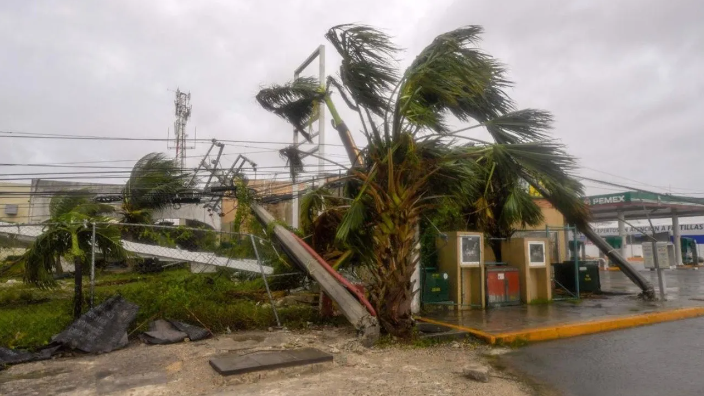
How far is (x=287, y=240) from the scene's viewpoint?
10680 millimetres

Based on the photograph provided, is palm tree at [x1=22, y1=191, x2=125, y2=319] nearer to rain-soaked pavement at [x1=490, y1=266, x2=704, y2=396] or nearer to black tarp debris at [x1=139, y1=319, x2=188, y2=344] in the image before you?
black tarp debris at [x1=139, y1=319, x2=188, y2=344]

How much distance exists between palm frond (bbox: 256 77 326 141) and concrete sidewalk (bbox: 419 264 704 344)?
5201 mm

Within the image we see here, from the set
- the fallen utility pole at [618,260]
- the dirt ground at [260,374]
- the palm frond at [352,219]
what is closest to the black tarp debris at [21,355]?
the dirt ground at [260,374]

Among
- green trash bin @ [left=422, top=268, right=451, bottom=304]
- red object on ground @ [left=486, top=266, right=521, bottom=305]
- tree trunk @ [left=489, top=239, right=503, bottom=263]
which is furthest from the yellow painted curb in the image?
tree trunk @ [left=489, top=239, right=503, bottom=263]

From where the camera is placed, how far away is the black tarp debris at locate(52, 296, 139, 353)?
750 centimetres

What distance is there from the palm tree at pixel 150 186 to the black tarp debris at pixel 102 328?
9879 millimetres

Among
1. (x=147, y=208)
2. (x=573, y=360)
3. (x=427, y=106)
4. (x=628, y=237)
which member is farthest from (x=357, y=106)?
(x=628, y=237)

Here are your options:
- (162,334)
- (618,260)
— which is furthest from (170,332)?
(618,260)

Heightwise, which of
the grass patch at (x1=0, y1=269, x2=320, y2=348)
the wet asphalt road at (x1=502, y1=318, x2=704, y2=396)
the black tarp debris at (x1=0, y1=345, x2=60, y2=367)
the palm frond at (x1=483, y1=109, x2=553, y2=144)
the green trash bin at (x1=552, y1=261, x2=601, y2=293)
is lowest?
the wet asphalt road at (x1=502, y1=318, x2=704, y2=396)

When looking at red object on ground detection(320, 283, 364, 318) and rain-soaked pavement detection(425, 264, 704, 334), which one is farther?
Result: red object on ground detection(320, 283, 364, 318)

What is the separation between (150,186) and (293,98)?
10130 millimetres

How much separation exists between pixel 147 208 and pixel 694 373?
19.0m

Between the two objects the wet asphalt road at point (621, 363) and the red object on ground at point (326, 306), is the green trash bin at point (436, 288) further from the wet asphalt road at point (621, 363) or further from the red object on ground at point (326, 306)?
the wet asphalt road at point (621, 363)

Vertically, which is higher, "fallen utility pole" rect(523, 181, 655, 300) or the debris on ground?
"fallen utility pole" rect(523, 181, 655, 300)
